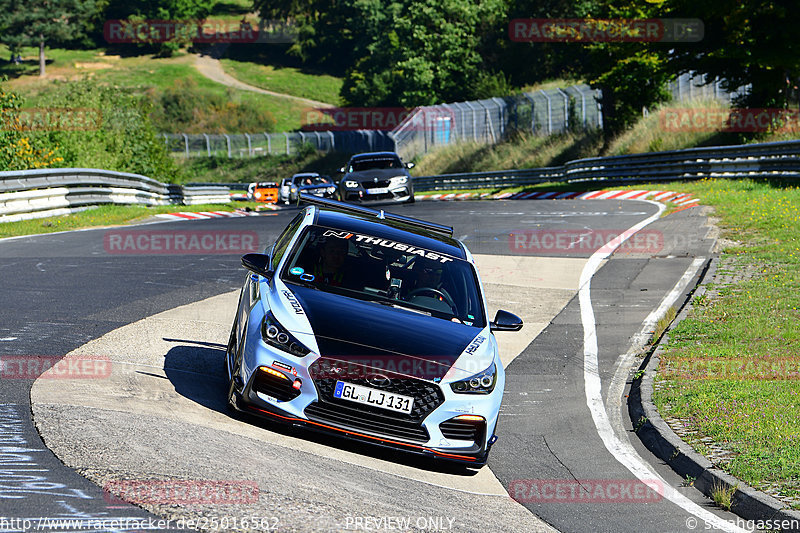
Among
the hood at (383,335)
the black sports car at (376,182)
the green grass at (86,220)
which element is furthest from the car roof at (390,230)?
the black sports car at (376,182)

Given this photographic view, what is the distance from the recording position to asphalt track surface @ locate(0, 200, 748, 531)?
18.5ft

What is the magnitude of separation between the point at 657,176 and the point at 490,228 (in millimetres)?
13631

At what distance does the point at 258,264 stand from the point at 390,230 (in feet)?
4.16

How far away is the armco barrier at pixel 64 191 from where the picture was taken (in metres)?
21.1

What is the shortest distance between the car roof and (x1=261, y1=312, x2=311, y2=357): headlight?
63.4 inches

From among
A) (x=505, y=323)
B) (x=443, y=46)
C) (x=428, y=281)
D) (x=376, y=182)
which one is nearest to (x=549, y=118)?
(x=376, y=182)

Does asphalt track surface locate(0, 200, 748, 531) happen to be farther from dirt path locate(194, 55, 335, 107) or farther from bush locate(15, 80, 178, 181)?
dirt path locate(194, 55, 335, 107)

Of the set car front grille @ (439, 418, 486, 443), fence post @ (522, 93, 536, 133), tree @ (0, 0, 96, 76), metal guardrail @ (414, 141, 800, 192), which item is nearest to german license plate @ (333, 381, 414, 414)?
car front grille @ (439, 418, 486, 443)

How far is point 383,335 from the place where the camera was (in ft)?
22.7

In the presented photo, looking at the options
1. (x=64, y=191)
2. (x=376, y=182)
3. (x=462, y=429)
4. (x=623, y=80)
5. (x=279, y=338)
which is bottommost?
(x=376, y=182)

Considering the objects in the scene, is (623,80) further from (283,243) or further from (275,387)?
(275,387)

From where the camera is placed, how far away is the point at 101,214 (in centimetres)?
2531

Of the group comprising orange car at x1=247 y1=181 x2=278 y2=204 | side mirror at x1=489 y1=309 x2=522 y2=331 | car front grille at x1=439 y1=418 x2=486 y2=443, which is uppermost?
side mirror at x1=489 y1=309 x2=522 y2=331

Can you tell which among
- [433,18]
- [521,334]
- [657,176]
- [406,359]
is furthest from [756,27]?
[433,18]
